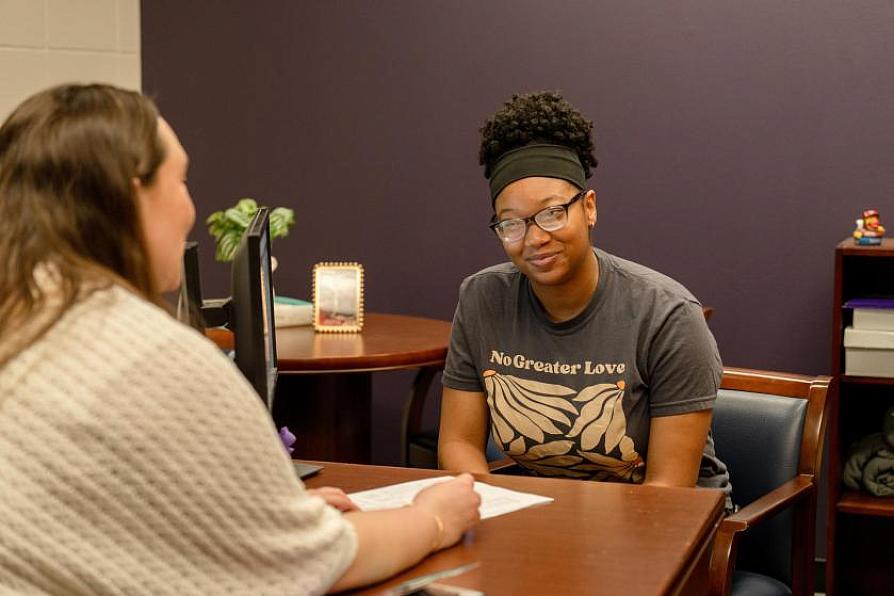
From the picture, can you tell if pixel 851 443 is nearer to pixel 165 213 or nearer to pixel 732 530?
pixel 732 530

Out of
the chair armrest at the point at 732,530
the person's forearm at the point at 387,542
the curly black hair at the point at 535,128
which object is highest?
the curly black hair at the point at 535,128

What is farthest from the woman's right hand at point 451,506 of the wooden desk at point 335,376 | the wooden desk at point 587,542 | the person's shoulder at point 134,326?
the wooden desk at point 335,376

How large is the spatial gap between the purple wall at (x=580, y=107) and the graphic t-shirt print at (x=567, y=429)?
182 centimetres

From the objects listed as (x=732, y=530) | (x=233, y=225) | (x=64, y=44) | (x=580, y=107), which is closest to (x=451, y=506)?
(x=732, y=530)

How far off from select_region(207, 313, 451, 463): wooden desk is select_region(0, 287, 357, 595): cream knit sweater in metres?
2.16

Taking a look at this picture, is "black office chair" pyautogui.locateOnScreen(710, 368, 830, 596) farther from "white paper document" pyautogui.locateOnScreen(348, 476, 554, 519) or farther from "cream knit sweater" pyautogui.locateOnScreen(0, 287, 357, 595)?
"cream knit sweater" pyautogui.locateOnScreen(0, 287, 357, 595)

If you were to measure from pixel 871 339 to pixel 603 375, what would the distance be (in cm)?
147

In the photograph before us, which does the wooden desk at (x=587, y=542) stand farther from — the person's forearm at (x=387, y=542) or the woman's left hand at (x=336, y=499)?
the woman's left hand at (x=336, y=499)

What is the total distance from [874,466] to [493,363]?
A: 1704 mm

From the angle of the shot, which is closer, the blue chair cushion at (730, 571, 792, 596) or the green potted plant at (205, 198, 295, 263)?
the blue chair cushion at (730, 571, 792, 596)

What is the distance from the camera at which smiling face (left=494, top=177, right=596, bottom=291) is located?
2387 mm

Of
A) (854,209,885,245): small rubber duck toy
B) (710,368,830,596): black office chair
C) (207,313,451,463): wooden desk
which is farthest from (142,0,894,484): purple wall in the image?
(710,368,830,596): black office chair

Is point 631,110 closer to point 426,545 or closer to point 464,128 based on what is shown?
point 464,128

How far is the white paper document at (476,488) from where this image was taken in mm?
1796
